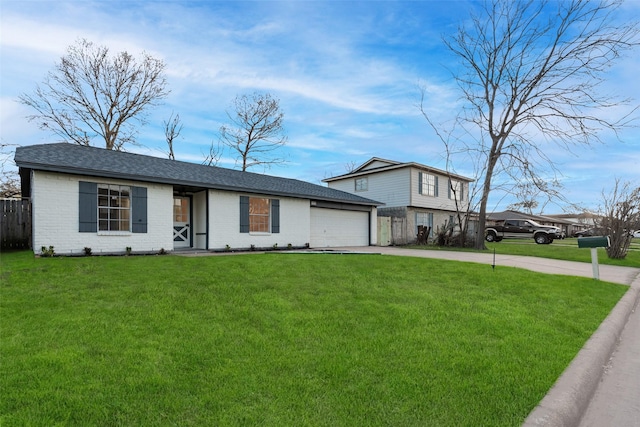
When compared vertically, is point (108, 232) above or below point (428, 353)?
above

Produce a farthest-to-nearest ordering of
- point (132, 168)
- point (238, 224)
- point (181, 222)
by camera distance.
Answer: point (238, 224) → point (181, 222) → point (132, 168)

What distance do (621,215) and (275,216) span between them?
1362 cm

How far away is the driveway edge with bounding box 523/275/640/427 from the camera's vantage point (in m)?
2.35

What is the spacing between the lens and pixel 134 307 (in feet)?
15.0

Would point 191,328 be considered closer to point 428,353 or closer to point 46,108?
point 428,353

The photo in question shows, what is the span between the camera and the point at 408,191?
2142cm

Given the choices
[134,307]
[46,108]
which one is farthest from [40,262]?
[46,108]

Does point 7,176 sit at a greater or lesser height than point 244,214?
greater

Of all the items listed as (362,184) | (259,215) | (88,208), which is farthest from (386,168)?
(88,208)

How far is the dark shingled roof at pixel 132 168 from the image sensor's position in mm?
9375

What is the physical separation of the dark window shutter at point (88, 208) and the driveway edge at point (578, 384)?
11.1 metres

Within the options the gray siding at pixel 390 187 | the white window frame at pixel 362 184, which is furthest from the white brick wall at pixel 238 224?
the white window frame at pixel 362 184

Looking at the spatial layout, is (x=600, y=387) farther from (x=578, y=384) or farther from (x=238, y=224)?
(x=238, y=224)

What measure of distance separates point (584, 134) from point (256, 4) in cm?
1585
